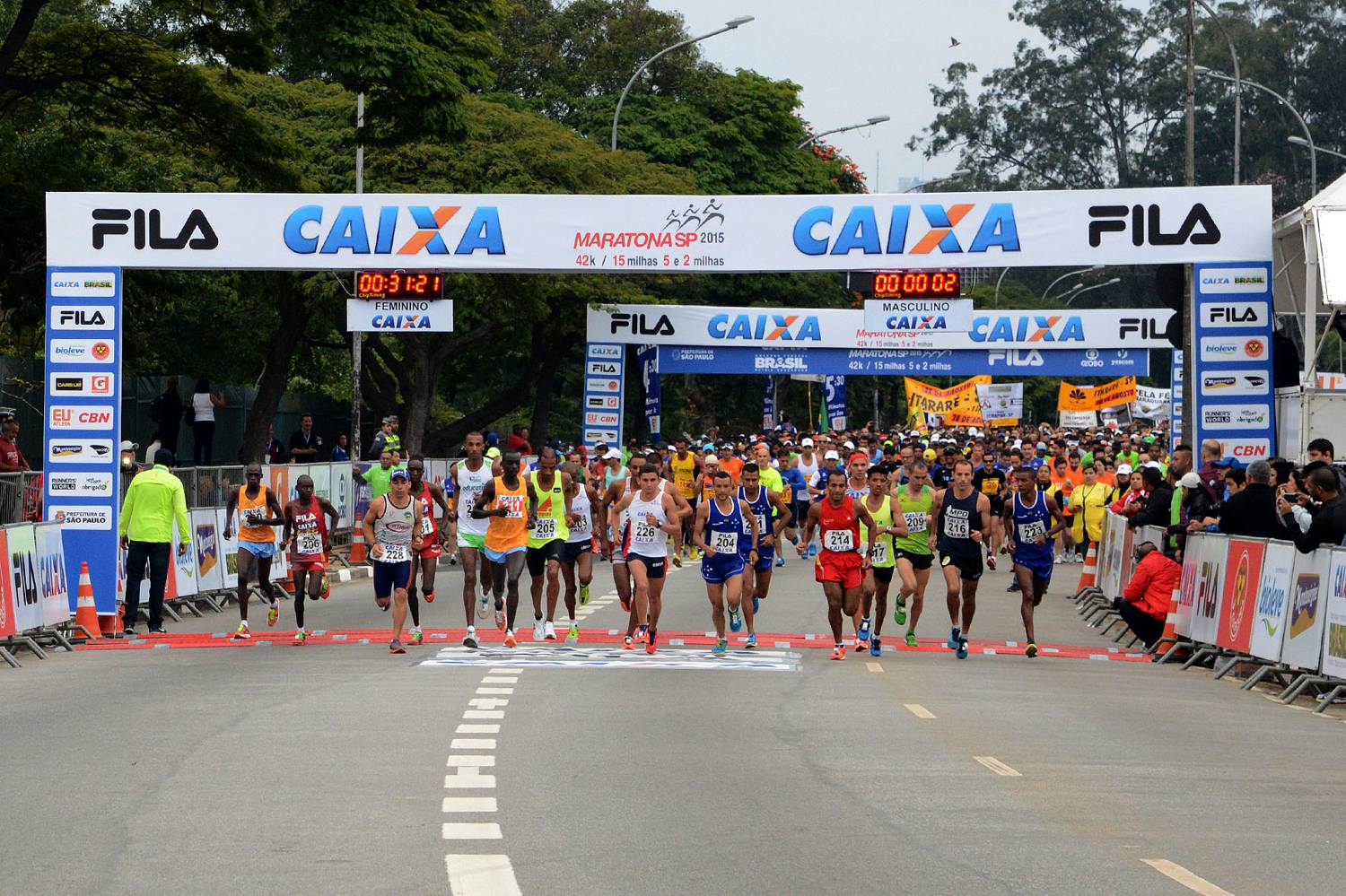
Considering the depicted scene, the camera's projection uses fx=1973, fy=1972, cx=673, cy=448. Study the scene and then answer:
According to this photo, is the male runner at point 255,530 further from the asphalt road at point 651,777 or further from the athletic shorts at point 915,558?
the athletic shorts at point 915,558

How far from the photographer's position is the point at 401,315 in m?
29.1

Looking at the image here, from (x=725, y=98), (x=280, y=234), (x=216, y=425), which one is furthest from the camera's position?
(x=725, y=98)

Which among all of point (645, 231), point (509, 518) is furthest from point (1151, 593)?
point (645, 231)

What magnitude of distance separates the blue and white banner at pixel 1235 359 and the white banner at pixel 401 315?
35.9 feet

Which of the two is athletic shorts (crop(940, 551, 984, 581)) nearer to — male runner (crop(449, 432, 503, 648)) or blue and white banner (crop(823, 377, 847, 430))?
male runner (crop(449, 432, 503, 648))

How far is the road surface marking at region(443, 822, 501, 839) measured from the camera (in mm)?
8562

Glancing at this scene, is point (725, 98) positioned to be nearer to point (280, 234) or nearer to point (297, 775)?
point (280, 234)

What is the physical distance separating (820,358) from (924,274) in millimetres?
24586

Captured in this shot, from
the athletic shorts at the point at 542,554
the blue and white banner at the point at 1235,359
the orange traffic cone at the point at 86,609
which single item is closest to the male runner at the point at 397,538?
the athletic shorts at the point at 542,554

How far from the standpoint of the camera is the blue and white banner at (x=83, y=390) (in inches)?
854

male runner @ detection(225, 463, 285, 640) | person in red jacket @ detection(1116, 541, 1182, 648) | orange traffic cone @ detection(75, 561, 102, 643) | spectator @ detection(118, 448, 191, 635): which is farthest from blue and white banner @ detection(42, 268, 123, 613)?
person in red jacket @ detection(1116, 541, 1182, 648)

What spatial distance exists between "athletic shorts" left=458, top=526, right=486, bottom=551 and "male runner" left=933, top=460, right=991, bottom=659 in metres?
4.53

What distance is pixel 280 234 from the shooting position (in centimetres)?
2225

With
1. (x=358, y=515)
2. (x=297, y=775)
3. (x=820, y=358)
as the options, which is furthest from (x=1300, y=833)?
(x=820, y=358)
